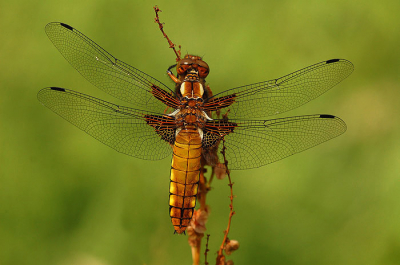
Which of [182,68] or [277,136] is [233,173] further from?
[182,68]

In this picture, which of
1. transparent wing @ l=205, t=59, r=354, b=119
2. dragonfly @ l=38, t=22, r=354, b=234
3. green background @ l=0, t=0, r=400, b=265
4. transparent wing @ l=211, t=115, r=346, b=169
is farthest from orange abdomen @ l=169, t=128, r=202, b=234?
green background @ l=0, t=0, r=400, b=265

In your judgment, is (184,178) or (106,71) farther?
(106,71)

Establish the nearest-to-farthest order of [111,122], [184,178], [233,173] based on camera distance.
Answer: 1. [184,178]
2. [111,122]
3. [233,173]

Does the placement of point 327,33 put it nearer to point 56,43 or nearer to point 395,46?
point 395,46

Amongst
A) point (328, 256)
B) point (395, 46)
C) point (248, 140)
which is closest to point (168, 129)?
point (248, 140)

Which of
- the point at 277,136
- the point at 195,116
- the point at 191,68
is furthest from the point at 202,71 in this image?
the point at 277,136

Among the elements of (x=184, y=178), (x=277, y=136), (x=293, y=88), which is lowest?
(x=184, y=178)

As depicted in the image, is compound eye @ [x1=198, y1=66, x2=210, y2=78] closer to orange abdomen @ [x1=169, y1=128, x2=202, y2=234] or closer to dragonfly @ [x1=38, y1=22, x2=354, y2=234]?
dragonfly @ [x1=38, y1=22, x2=354, y2=234]

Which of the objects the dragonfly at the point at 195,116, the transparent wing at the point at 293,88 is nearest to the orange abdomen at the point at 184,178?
the dragonfly at the point at 195,116
